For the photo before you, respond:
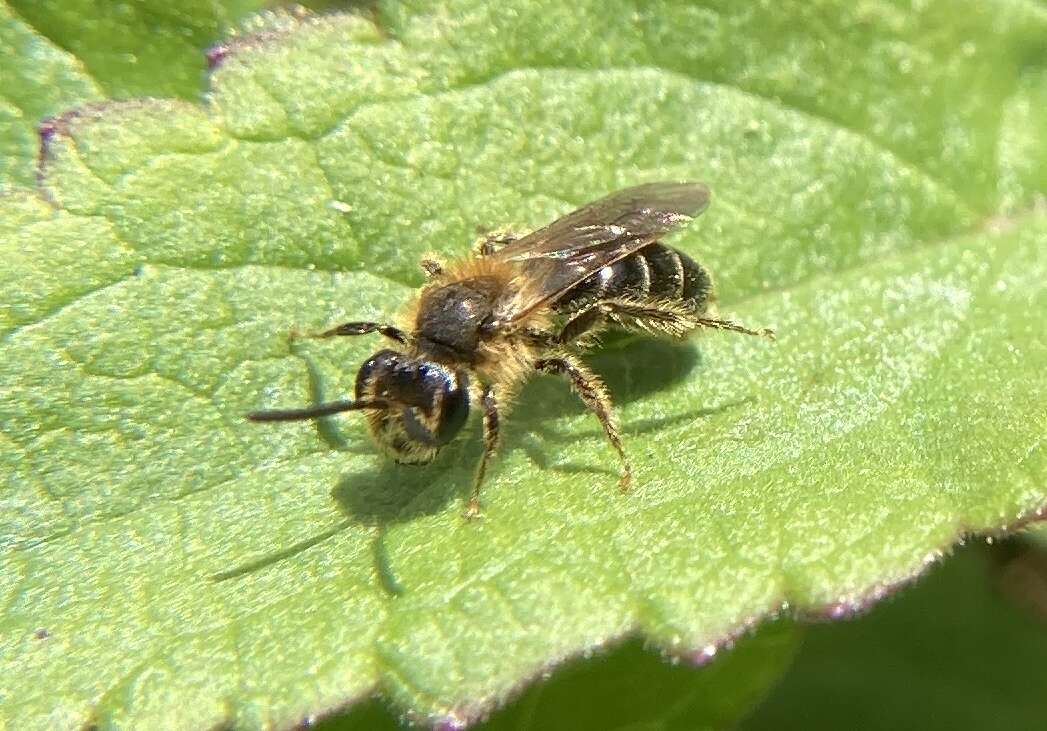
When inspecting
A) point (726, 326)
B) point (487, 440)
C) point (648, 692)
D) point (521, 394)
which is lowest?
point (648, 692)

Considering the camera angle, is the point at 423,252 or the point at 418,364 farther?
the point at 423,252

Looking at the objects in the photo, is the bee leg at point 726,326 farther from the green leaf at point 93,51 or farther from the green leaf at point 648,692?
the green leaf at point 93,51

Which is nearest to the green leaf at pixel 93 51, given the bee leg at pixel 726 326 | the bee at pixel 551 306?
the bee at pixel 551 306

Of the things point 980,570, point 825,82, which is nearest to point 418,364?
point 825,82

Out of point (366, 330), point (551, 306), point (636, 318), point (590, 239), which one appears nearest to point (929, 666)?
point (636, 318)

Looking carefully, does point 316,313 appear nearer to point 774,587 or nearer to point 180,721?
point 180,721

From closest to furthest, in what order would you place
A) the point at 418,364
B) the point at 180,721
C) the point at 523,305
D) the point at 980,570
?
1. the point at 180,721
2. the point at 418,364
3. the point at 523,305
4. the point at 980,570

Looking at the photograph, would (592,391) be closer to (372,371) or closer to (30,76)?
(372,371)
